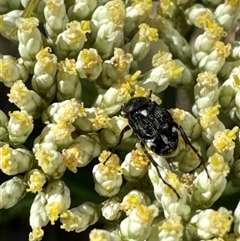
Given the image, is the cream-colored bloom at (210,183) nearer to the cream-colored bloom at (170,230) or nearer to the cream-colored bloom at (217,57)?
the cream-colored bloom at (170,230)

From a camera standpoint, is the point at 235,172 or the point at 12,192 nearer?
the point at 12,192

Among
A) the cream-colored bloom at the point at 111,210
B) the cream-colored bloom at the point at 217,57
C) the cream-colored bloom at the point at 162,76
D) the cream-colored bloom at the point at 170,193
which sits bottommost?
the cream-colored bloom at the point at 111,210

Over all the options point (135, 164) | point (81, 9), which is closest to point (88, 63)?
point (81, 9)

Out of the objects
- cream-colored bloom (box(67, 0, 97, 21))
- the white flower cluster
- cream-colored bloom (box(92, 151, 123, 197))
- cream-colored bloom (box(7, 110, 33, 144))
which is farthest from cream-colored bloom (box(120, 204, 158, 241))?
cream-colored bloom (box(67, 0, 97, 21))

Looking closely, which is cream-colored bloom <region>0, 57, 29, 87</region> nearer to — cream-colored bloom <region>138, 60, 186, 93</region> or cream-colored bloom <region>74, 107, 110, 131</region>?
cream-colored bloom <region>74, 107, 110, 131</region>

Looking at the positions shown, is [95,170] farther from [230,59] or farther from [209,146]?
[230,59]

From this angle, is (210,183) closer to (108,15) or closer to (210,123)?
(210,123)

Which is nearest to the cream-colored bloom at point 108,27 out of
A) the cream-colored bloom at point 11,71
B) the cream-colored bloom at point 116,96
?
the cream-colored bloom at point 116,96

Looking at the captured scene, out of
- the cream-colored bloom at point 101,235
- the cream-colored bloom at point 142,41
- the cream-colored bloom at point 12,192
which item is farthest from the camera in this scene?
the cream-colored bloom at point 142,41
